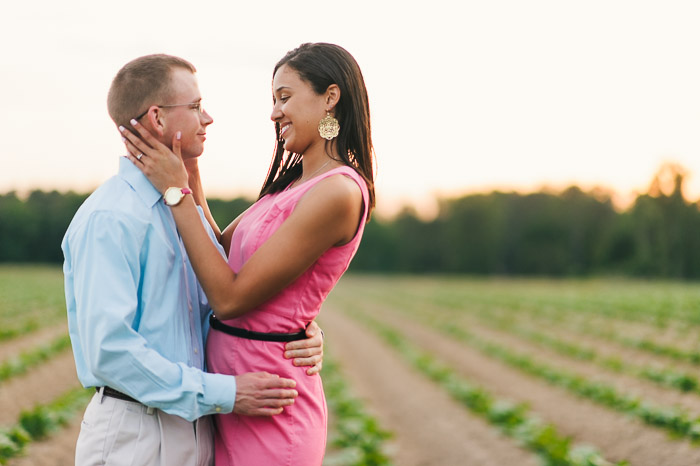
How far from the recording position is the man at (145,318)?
203 cm

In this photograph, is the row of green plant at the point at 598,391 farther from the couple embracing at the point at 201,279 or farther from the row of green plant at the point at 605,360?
the couple embracing at the point at 201,279

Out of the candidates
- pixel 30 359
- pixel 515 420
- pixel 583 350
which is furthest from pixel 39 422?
pixel 583 350

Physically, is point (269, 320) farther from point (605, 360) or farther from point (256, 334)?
point (605, 360)

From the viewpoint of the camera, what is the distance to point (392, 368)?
49.4 ft

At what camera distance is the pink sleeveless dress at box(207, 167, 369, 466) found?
231 centimetres

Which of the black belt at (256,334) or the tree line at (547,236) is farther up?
the black belt at (256,334)

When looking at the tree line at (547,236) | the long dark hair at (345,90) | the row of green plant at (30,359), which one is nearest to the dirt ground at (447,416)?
the row of green plant at (30,359)

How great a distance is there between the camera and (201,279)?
2.24 m

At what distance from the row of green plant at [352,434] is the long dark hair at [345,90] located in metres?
5.06

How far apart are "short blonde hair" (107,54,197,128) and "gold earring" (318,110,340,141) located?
551mm

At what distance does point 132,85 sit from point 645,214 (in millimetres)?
70624

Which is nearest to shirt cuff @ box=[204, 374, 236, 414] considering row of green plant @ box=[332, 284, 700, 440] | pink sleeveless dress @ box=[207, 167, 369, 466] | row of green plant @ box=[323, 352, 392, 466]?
pink sleeveless dress @ box=[207, 167, 369, 466]

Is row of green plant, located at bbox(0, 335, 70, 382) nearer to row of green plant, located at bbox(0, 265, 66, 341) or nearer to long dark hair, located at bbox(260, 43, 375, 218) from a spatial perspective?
row of green plant, located at bbox(0, 265, 66, 341)

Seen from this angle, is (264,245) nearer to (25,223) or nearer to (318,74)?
(318,74)
